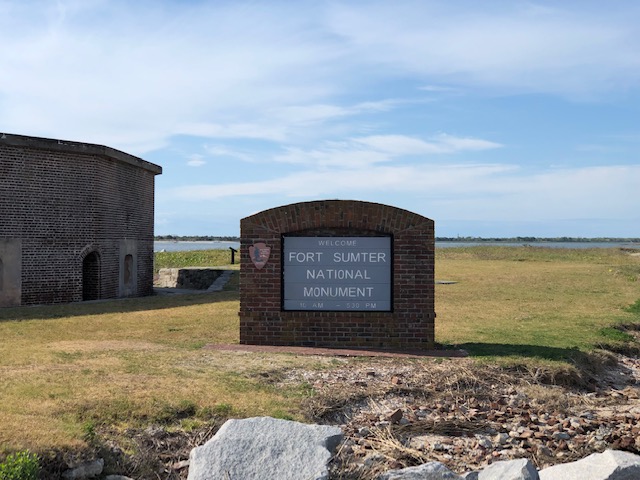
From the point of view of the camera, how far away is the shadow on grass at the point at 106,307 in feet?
58.0

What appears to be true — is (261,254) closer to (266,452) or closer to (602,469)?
(266,452)

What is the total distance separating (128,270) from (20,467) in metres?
19.0

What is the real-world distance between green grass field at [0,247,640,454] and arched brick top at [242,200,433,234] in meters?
2.41

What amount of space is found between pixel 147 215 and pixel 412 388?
60.9 ft

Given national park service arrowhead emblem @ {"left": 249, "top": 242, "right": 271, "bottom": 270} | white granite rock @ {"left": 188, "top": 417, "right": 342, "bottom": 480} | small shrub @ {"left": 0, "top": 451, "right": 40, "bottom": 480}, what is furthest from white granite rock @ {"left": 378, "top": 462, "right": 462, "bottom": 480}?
national park service arrowhead emblem @ {"left": 249, "top": 242, "right": 271, "bottom": 270}

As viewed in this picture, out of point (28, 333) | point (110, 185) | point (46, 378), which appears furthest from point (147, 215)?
point (46, 378)

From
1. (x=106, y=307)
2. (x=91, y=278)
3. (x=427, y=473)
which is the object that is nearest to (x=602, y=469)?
(x=427, y=473)

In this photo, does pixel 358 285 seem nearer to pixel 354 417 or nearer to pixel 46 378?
pixel 354 417

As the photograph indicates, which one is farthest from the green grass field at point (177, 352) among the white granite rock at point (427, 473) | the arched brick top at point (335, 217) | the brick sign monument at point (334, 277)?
the arched brick top at point (335, 217)

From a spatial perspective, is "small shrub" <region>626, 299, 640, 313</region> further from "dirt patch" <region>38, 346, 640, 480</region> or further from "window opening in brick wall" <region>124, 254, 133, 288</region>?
"window opening in brick wall" <region>124, 254, 133, 288</region>

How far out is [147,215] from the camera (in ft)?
85.0

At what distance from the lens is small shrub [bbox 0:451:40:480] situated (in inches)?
226

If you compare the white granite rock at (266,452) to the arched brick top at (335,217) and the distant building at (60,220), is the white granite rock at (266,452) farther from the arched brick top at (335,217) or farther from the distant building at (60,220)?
the distant building at (60,220)

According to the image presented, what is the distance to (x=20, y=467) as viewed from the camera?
5.80 meters
